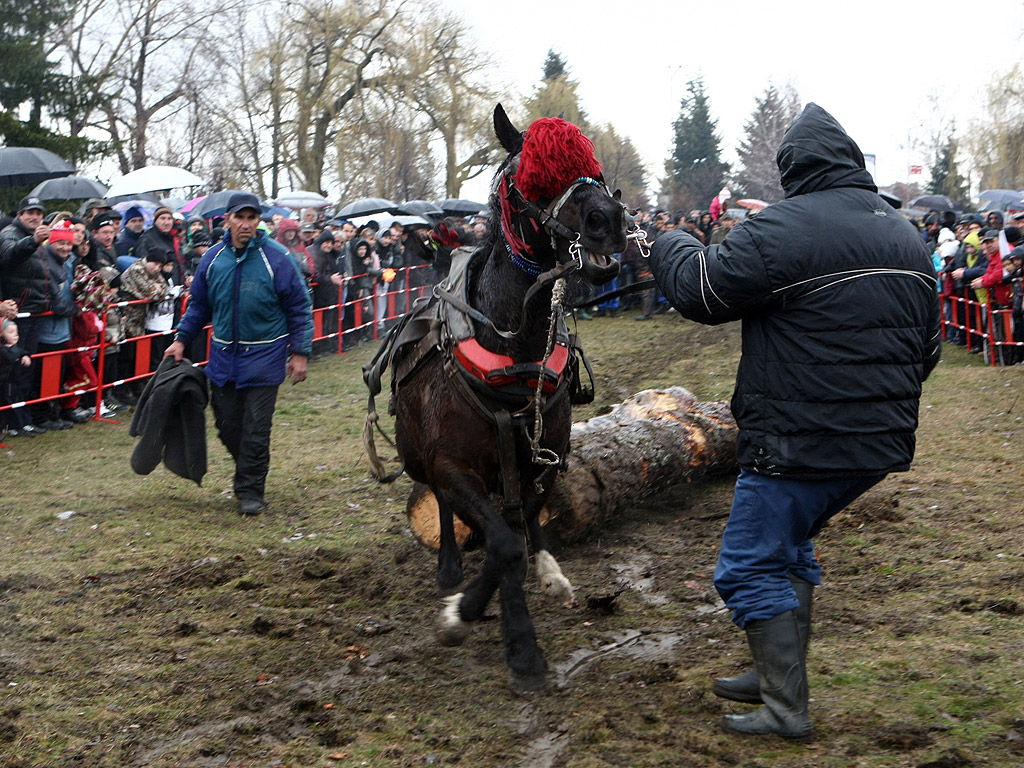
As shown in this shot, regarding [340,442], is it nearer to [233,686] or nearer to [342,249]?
[233,686]

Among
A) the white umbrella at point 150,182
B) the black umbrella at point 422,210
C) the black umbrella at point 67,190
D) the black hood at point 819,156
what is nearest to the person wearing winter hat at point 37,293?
the black umbrella at point 67,190

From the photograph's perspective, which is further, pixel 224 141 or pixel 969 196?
pixel 969 196

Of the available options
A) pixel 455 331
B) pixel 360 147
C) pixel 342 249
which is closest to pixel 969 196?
pixel 360 147

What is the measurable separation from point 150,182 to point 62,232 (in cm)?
815

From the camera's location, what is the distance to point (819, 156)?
3812 mm

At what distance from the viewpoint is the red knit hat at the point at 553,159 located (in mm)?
4234

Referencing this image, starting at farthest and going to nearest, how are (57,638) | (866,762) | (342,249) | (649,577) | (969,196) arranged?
(969,196), (342,249), (649,577), (57,638), (866,762)

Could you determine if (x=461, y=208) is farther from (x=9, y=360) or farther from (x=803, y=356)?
(x=803, y=356)

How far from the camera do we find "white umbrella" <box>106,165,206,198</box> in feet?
58.4

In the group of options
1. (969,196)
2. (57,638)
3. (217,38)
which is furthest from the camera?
(969,196)

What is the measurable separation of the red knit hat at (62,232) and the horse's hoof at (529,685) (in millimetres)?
7627

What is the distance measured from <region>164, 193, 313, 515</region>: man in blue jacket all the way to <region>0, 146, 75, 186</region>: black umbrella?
22.4 ft

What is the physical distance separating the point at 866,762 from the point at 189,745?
237cm

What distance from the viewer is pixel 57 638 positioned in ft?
16.9
